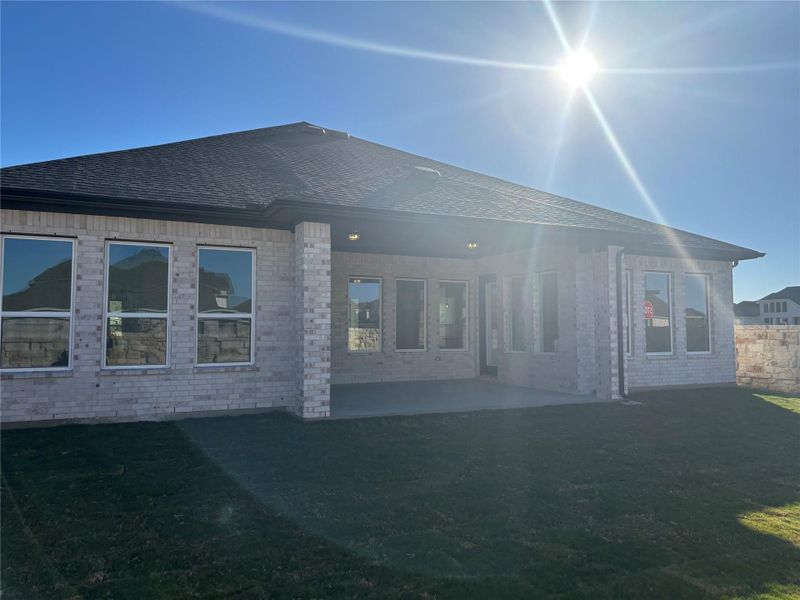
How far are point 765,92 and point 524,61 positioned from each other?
218 inches

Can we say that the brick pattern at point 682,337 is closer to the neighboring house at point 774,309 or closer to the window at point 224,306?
the window at point 224,306

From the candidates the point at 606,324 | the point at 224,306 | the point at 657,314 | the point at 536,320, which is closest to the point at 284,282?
the point at 224,306

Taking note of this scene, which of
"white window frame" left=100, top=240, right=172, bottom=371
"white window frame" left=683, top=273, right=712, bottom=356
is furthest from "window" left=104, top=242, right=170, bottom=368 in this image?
"white window frame" left=683, top=273, right=712, bottom=356

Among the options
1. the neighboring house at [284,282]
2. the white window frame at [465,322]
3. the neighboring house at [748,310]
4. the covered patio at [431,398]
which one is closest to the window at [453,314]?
the white window frame at [465,322]

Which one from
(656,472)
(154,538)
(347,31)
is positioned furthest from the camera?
(347,31)

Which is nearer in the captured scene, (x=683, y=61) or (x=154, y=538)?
(x=154, y=538)

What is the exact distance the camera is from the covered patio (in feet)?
29.1

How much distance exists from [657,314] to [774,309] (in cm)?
6709

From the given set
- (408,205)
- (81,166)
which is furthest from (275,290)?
(81,166)

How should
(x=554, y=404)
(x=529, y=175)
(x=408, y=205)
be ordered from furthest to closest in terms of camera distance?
(x=529, y=175)
(x=554, y=404)
(x=408, y=205)

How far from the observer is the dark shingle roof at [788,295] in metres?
63.0

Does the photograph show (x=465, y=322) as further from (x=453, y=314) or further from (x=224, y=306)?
(x=224, y=306)

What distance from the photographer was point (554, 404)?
31.2 feet

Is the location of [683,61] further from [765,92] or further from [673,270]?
[673,270]
